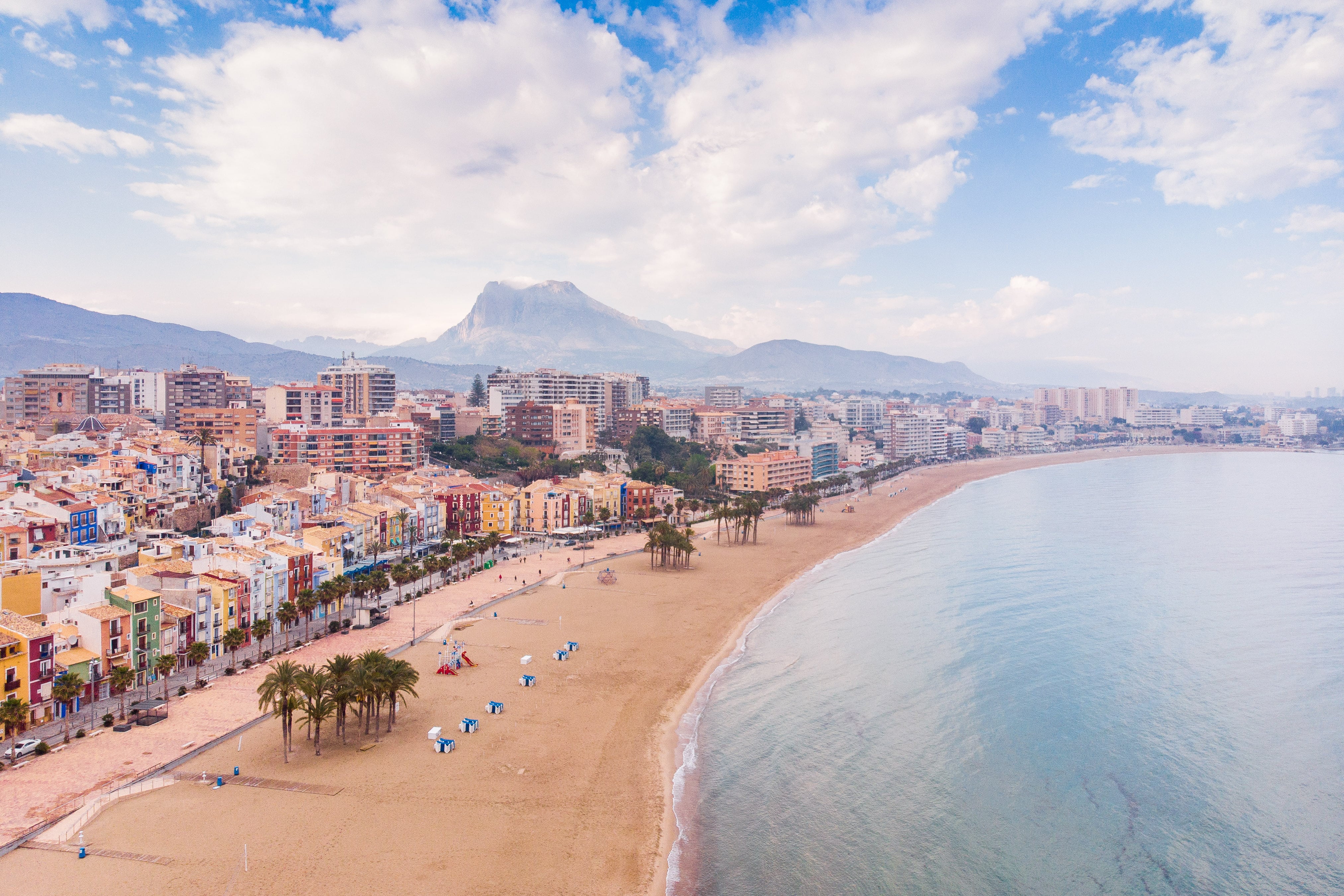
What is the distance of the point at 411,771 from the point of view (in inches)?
974

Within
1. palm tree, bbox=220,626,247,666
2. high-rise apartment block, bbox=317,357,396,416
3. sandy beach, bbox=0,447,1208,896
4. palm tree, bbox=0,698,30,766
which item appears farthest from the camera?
high-rise apartment block, bbox=317,357,396,416

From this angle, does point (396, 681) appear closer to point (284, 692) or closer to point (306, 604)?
point (284, 692)

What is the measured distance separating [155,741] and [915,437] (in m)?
Answer: 160

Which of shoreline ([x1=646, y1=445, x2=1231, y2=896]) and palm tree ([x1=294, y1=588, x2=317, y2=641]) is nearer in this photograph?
shoreline ([x1=646, y1=445, x2=1231, y2=896])

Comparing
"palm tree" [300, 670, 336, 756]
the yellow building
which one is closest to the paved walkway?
"palm tree" [300, 670, 336, 756]

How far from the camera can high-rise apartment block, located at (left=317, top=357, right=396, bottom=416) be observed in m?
127

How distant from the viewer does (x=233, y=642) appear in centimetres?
3581

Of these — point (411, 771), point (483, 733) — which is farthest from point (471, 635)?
point (411, 771)

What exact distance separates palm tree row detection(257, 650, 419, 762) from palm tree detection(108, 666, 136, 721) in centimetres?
554

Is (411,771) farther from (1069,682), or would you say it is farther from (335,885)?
(1069,682)

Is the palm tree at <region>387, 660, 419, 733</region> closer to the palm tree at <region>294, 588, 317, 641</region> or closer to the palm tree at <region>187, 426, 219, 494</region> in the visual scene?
the palm tree at <region>294, 588, 317, 641</region>

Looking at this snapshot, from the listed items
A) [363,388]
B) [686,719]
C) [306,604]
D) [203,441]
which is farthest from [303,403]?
[686,719]

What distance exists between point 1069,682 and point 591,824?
2372 centimetres

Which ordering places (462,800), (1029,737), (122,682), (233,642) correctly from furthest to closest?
1. (233,642)
2. (1029,737)
3. (122,682)
4. (462,800)
